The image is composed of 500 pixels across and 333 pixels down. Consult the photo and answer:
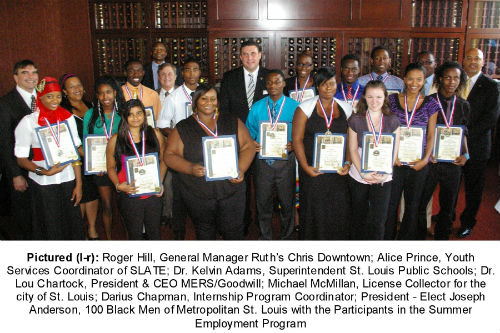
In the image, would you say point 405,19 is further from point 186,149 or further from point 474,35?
point 186,149

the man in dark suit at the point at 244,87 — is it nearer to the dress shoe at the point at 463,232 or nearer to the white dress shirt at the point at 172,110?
the white dress shirt at the point at 172,110

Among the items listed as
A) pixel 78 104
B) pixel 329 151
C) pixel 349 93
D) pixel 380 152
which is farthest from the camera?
pixel 349 93

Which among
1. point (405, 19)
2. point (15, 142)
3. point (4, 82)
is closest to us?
point (15, 142)

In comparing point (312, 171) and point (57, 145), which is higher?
point (57, 145)

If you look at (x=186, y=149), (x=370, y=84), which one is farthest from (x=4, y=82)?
(x=370, y=84)

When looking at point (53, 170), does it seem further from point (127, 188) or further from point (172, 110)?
point (172, 110)

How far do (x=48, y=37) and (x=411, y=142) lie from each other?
5.01 m

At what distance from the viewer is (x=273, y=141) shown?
291 centimetres

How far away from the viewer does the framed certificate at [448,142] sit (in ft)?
9.48

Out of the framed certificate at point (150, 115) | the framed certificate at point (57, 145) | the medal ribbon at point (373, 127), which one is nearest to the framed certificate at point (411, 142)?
the medal ribbon at point (373, 127)

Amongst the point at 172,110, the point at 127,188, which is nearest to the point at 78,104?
the point at 172,110
